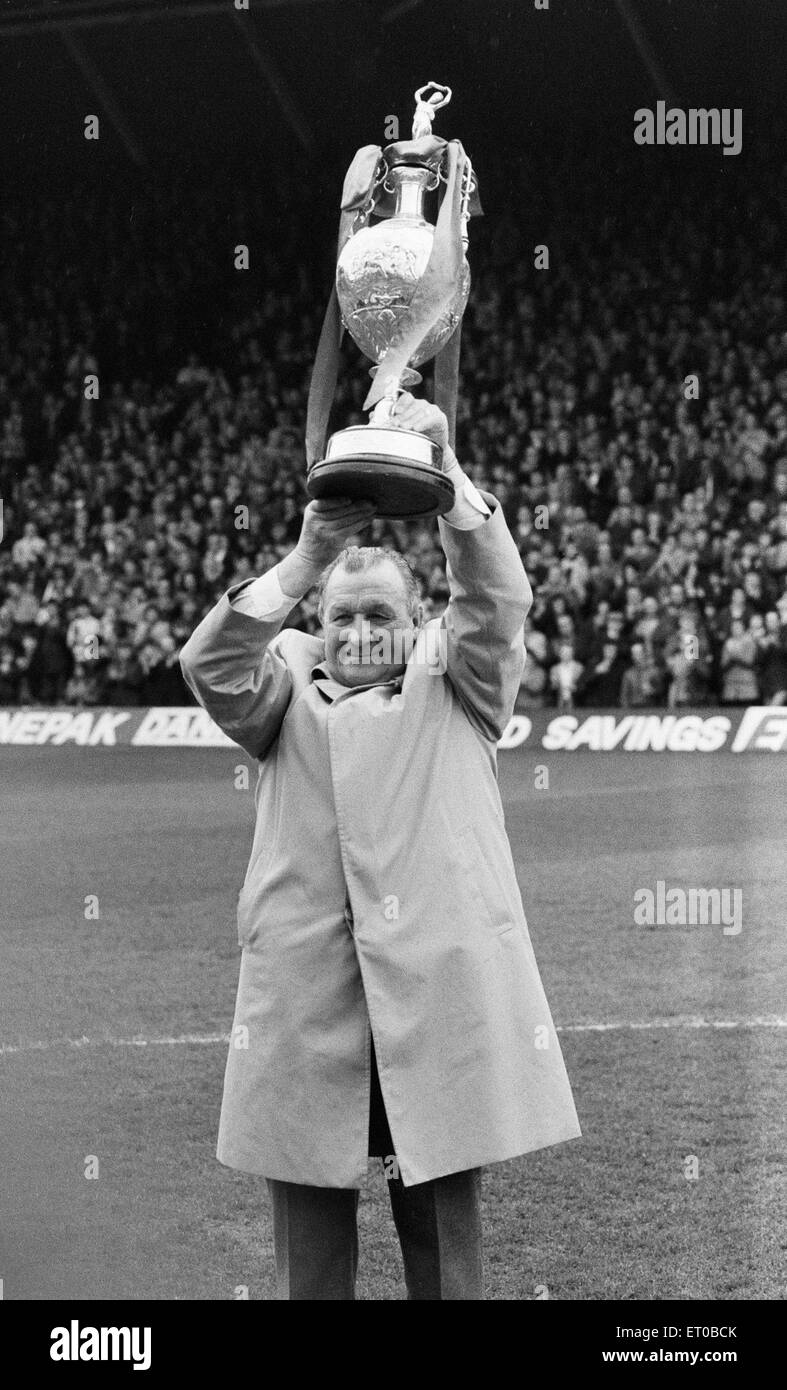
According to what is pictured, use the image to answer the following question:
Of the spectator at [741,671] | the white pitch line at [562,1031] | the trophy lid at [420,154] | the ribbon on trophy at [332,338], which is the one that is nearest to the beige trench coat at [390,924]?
the ribbon on trophy at [332,338]

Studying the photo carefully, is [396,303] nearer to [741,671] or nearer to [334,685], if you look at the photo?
[334,685]

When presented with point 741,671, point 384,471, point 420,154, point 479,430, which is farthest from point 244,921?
point 479,430

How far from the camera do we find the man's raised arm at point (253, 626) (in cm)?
263

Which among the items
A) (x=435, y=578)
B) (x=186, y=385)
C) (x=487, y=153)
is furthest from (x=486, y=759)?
(x=487, y=153)

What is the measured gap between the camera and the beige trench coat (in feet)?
8.50

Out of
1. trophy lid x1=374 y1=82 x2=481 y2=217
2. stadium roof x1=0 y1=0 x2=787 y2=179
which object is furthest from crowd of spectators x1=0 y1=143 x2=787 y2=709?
trophy lid x1=374 y1=82 x2=481 y2=217

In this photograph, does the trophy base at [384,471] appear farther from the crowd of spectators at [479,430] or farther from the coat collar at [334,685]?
the crowd of spectators at [479,430]

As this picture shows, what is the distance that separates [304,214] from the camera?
2153 centimetres

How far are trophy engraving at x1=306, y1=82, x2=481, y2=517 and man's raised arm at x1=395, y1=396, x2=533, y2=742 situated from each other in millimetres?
41

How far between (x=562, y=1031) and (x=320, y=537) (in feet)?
12.2

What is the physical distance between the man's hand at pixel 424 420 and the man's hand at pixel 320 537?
14 cm

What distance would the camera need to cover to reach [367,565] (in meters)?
2.73

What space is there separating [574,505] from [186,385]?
5.66m

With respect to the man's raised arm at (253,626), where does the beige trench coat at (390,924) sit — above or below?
below
